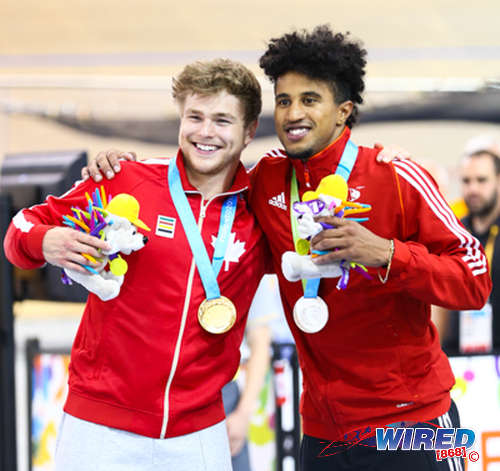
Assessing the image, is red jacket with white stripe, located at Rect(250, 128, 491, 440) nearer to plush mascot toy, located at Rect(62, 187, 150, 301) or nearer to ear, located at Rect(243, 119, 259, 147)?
ear, located at Rect(243, 119, 259, 147)

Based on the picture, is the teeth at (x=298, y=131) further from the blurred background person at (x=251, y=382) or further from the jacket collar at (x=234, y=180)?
the blurred background person at (x=251, y=382)

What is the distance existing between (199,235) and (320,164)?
0.45 meters

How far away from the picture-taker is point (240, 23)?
19.5ft

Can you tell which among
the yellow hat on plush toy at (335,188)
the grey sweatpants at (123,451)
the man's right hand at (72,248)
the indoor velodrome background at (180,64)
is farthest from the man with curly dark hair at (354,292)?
the indoor velodrome background at (180,64)

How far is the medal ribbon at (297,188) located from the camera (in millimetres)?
1951

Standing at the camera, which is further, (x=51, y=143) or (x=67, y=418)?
(x=51, y=143)

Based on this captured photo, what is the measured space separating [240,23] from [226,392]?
417cm

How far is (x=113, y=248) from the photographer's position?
177 cm

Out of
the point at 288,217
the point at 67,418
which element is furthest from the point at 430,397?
the point at 67,418

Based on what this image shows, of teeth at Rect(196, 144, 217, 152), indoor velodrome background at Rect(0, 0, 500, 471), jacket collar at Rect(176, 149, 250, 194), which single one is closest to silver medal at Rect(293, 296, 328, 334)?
jacket collar at Rect(176, 149, 250, 194)

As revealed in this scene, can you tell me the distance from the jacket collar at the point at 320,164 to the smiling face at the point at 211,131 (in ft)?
0.78

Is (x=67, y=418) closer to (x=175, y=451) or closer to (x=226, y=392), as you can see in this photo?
(x=175, y=451)

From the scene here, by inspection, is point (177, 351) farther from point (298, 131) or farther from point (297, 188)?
point (298, 131)

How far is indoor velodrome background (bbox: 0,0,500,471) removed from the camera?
468 centimetres
